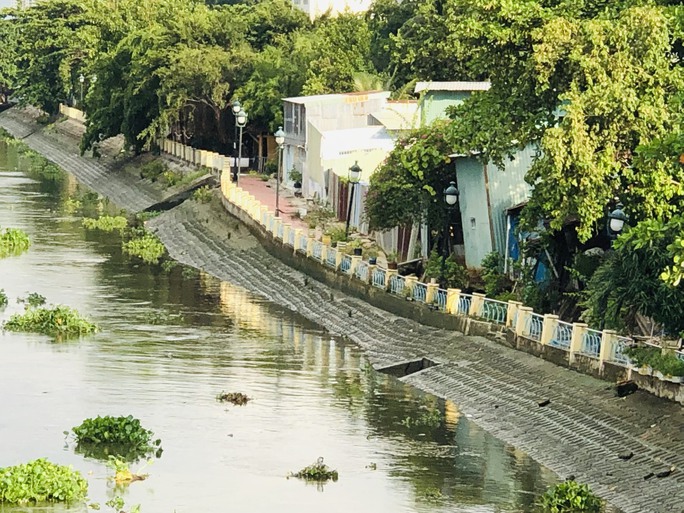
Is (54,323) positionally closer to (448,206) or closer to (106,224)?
(448,206)

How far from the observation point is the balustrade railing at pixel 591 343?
3056 cm

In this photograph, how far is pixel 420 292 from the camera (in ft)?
131

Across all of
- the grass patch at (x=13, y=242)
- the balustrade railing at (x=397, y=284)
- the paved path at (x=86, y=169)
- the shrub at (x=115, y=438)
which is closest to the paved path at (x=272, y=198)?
the paved path at (x=86, y=169)

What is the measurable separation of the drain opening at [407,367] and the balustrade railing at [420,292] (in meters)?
3.33

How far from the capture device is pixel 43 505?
24.6 m

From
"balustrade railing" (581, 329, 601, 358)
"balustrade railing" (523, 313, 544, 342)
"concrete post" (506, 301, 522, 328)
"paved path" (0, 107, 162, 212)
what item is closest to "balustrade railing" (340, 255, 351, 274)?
"concrete post" (506, 301, 522, 328)

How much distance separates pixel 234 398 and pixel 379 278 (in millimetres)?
10899

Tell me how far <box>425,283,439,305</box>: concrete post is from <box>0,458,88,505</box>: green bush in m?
15.5

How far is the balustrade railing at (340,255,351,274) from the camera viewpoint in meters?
45.4

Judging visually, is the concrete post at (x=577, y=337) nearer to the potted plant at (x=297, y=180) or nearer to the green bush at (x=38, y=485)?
the green bush at (x=38, y=485)

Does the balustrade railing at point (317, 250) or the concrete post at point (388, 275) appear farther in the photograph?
the balustrade railing at point (317, 250)

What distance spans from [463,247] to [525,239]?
582 cm

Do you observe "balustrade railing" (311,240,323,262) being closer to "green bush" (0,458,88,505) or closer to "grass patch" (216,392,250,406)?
"grass patch" (216,392,250,406)

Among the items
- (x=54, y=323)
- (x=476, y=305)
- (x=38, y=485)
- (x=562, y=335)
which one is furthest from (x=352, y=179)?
(x=38, y=485)
